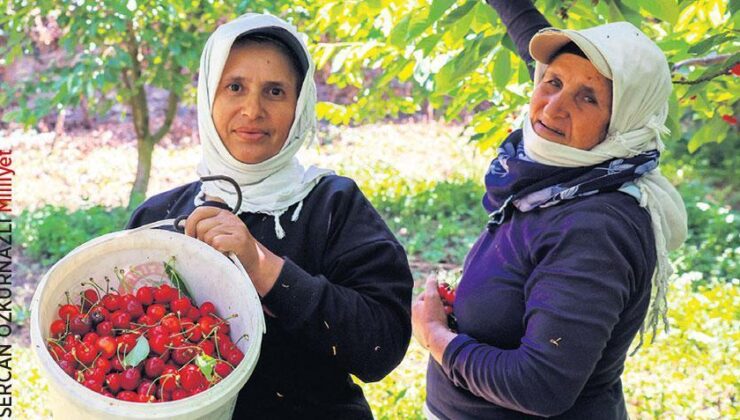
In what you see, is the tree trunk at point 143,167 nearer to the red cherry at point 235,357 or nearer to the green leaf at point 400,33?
the green leaf at point 400,33

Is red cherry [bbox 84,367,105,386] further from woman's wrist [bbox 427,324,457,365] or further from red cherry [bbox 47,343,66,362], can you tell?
woman's wrist [bbox 427,324,457,365]

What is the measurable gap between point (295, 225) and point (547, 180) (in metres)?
0.56

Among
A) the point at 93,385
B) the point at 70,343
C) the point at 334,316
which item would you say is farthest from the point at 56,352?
the point at 334,316

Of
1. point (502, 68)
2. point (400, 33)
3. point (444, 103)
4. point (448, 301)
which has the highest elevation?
point (400, 33)

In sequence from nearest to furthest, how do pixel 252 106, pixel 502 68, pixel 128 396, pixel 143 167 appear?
1. pixel 128 396
2. pixel 252 106
3. pixel 502 68
4. pixel 143 167

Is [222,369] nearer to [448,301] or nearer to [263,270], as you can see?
[263,270]


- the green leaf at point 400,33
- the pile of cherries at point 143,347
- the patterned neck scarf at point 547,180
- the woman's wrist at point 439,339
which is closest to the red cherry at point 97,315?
the pile of cherries at point 143,347

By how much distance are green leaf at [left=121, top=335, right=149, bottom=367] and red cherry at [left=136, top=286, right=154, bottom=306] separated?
0.46ft

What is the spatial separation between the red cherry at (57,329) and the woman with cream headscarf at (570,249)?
2.49 feet

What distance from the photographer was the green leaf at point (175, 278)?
5.23ft

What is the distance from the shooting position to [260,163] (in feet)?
6.03

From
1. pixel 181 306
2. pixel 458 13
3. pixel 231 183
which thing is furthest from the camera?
pixel 458 13

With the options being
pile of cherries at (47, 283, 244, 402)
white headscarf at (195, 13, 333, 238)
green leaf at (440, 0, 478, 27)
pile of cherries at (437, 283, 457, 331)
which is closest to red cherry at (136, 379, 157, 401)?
pile of cherries at (47, 283, 244, 402)

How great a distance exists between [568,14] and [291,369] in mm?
Answer: 1453
